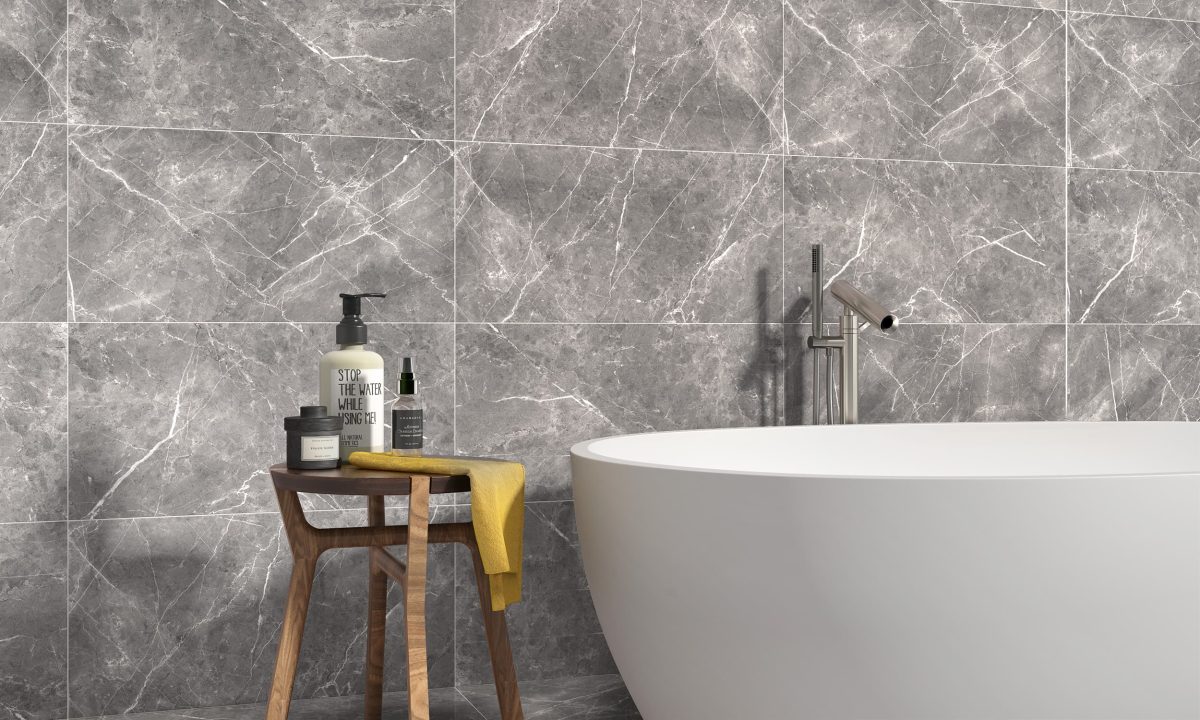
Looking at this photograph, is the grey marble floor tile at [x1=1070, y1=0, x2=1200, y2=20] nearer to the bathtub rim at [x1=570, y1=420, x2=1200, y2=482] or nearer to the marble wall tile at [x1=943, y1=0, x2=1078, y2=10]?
the marble wall tile at [x1=943, y1=0, x2=1078, y2=10]

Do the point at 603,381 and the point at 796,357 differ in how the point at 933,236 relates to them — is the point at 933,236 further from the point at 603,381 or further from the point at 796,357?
the point at 603,381

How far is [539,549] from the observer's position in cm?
212

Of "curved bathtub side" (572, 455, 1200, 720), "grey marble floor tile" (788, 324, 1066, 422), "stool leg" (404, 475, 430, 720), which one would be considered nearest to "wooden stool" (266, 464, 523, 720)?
"stool leg" (404, 475, 430, 720)

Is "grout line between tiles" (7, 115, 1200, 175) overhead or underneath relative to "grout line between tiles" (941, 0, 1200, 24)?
underneath

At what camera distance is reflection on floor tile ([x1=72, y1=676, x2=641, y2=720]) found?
1.92 m

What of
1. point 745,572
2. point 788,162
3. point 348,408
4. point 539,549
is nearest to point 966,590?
point 745,572

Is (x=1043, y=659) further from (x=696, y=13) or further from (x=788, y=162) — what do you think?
(x=696, y=13)

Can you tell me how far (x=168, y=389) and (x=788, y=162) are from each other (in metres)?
1.30

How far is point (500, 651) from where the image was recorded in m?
1.54

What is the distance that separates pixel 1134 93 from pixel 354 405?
6.34ft

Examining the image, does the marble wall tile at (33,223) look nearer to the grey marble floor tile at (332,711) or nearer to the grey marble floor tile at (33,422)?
the grey marble floor tile at (33,422)

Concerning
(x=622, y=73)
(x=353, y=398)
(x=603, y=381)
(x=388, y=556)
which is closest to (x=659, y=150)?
(x=622, y=73)

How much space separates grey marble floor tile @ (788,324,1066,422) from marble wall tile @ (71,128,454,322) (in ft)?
2.71

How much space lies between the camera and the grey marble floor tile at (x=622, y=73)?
210cm
